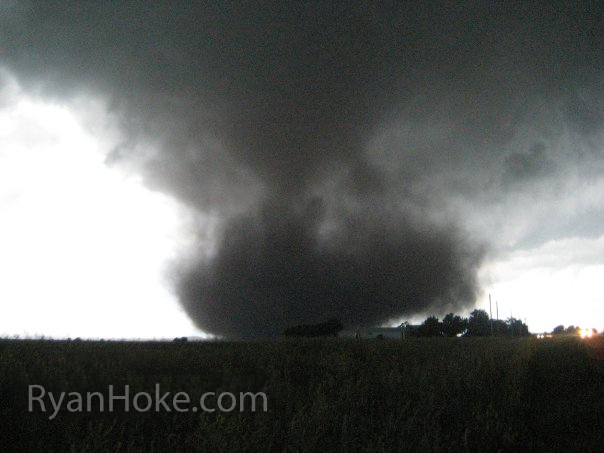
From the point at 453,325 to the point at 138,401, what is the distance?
113 meters

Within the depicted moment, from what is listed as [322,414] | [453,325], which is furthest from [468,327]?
[322,414]

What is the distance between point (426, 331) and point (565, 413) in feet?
327

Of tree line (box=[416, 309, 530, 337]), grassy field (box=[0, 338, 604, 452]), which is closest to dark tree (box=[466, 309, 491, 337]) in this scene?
tree line (box=[416, 309, 530, 337])

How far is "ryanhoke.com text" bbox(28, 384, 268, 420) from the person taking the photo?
8394 mm

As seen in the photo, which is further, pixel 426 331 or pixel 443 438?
pixel 426 331

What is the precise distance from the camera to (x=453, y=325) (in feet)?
373

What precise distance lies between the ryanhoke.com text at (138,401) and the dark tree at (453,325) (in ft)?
345

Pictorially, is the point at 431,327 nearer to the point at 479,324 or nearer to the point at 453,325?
the point at 453,325

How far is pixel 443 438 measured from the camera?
26.8 feet

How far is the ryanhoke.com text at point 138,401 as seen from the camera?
8394 mm

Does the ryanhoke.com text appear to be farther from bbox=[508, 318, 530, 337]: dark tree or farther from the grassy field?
bbox=[508, 318, 530, 337]: dark tree

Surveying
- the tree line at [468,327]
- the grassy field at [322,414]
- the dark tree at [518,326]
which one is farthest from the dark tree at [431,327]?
the grassy field at [322,414]

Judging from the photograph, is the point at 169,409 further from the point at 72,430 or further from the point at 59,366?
the point at 59,366

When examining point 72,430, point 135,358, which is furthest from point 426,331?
point 72,430
